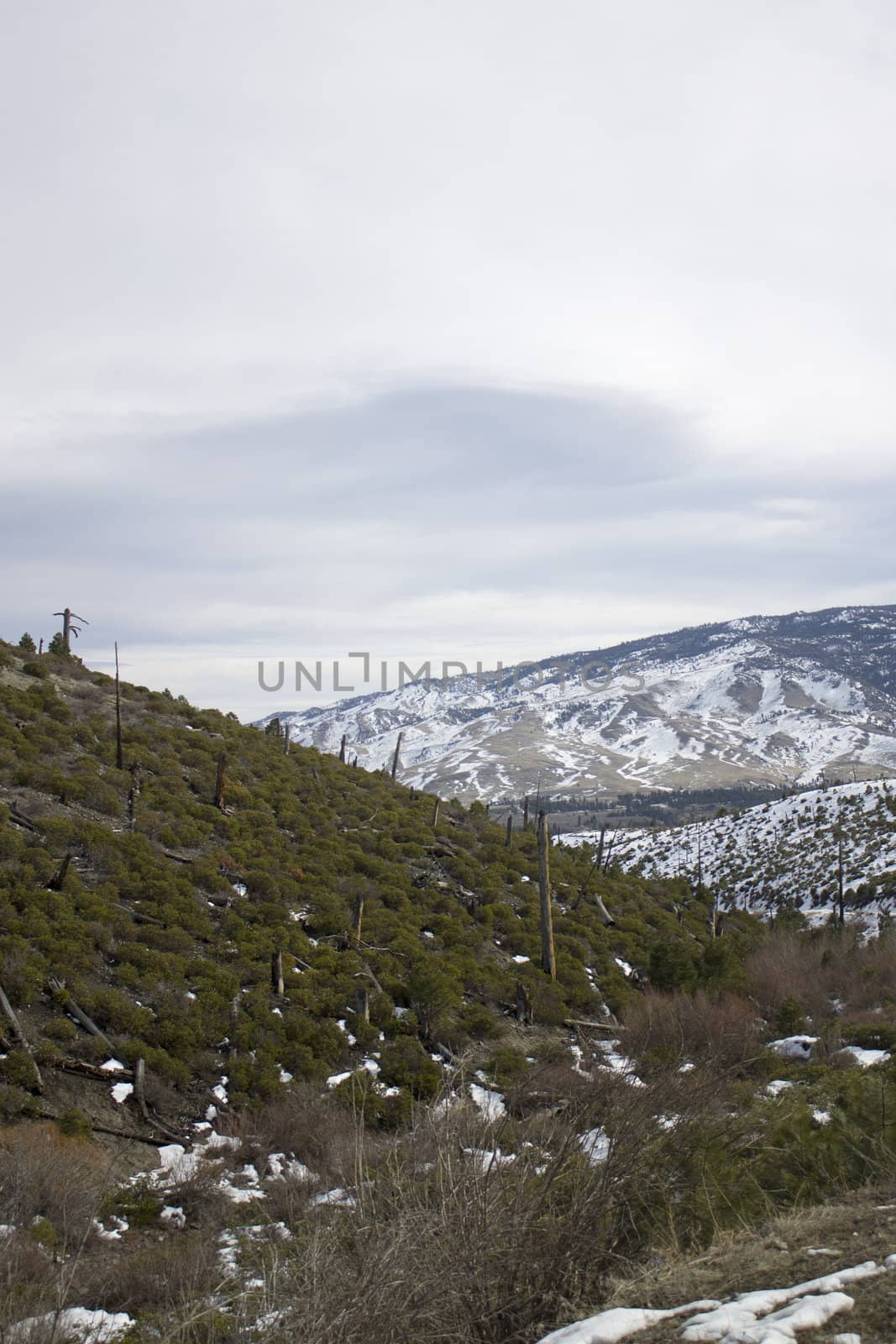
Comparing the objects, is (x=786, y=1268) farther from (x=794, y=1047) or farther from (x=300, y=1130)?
(x=794, y=1047)

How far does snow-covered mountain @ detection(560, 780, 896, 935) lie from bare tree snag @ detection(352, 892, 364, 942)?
36941 mm

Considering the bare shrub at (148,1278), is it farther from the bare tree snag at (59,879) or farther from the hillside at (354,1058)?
the bare tree snag at (59,879)

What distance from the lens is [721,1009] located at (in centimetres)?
2389

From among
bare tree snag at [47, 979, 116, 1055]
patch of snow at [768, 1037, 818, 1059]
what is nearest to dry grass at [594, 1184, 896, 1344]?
bare tree snag at [47, 979, 116, 1055]

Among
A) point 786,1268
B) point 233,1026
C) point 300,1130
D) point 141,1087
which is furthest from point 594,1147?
point 233,1026

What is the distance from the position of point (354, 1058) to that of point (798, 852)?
59895mm

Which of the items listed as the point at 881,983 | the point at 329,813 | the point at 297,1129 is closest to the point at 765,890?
the point at 881,983

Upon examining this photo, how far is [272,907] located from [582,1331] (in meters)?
20.1

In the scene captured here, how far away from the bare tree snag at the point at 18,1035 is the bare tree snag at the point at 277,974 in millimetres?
6112

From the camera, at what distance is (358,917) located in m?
25.1

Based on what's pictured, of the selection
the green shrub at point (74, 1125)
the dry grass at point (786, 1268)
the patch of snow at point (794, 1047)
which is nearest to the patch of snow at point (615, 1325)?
the dry grass at point (786, 1268)

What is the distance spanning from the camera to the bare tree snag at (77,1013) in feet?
55.7

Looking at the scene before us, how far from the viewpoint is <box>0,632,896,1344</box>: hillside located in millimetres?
6340

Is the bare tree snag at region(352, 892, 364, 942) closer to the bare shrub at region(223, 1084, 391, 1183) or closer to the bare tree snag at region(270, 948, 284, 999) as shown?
the bare tree snag at region(270, 948, 284, 999)
